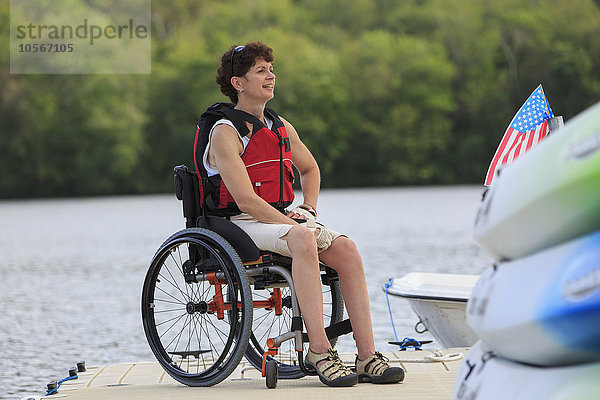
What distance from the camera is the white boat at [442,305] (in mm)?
6578

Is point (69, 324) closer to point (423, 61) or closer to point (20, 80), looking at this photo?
point (20, 80)

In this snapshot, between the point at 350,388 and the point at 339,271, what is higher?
the point at 339,271

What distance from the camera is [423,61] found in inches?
2250

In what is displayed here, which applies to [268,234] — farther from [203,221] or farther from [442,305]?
[442,305]

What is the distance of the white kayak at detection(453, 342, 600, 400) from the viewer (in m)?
2.26

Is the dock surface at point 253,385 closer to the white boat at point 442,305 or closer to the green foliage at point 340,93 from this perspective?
the white boat at point 442,305

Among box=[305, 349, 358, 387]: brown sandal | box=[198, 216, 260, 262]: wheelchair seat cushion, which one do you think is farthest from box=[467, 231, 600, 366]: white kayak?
box=[198, 216, 260, 262]: wheelchair seat cushion

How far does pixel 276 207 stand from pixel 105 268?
12.3 meters

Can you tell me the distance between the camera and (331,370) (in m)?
3.96

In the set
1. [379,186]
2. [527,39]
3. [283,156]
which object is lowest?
[379,186]

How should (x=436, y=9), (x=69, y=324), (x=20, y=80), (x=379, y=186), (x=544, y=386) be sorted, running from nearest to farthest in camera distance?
1. (x=544, y=386)
2. (x=69, y=324)
3. (x=20, y=80)
4. (x=379, y=186)
5. (x=436, y=9)

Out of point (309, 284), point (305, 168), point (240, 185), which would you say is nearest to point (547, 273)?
point (309, 284)

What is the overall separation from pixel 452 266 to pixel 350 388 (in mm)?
11169

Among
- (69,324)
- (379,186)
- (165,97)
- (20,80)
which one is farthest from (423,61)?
(69,324)
